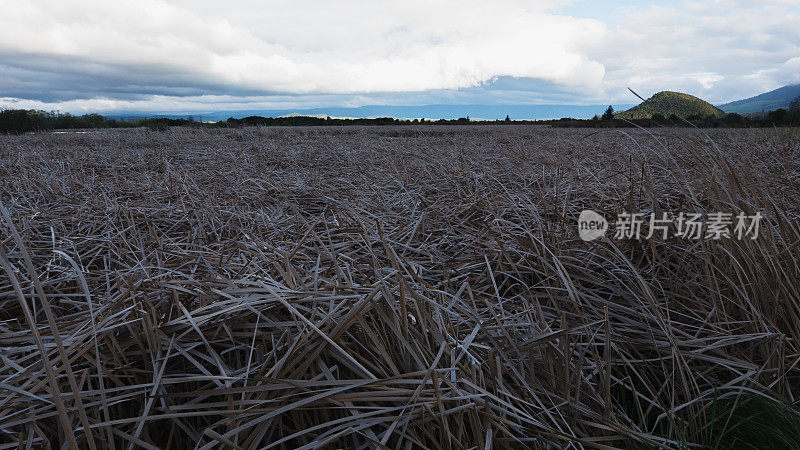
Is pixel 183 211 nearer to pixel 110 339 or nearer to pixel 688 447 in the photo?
pixel 110 339

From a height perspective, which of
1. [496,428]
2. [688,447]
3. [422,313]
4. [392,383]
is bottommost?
[688,447]

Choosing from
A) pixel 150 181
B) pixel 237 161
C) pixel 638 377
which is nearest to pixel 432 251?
pixel 638 377

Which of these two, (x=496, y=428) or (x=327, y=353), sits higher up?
(x=327, y=353)

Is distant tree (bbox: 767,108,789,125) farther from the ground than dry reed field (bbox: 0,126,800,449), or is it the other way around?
distant tree (bbox: 767,108,789,125)

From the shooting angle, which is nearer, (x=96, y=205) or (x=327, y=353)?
(x=327, y=353)

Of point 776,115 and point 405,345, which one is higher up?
point 776,115

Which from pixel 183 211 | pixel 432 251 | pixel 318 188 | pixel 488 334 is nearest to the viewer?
pixel 488 334

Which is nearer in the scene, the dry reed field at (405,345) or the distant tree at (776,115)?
the dry reed field at (405,345)

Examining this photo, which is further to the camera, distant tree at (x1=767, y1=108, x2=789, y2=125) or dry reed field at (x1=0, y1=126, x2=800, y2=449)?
distant tree at (x1=767, y1=108, x2=789, y2=125)

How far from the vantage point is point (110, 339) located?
1053 millimetres

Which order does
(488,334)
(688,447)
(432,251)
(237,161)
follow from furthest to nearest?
(237,161)
(432,251)
(488,334)
(688,447)

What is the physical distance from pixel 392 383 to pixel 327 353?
0.17m

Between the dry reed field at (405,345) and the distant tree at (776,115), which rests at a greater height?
the distant tree at (776,115)

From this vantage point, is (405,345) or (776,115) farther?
(776,115)
